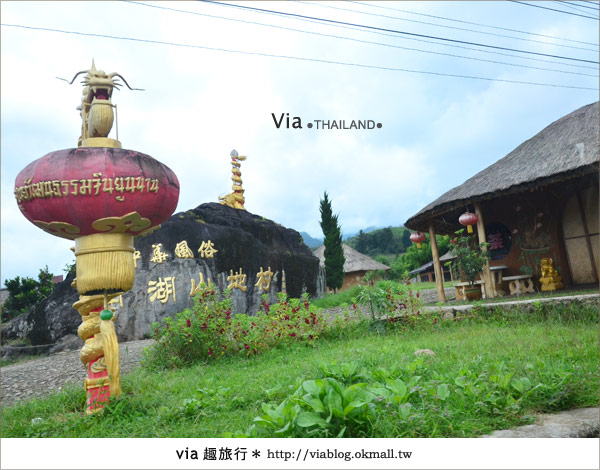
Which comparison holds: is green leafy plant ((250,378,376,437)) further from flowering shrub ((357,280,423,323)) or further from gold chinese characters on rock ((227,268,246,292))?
gold chinese characters on rock ((227,268,246,292))

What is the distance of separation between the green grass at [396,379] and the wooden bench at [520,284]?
12.1 feet

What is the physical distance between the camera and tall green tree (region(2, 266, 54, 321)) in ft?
37.3

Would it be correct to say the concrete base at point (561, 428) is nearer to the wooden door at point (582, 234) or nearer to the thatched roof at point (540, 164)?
the thatched roof at point (540, 164)

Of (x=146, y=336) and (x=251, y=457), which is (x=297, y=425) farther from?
(x=146, y=336)

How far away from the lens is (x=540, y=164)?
26.1ft

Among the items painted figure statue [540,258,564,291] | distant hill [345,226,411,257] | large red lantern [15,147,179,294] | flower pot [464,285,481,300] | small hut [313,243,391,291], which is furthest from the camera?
distant hill [345,226,411,257]

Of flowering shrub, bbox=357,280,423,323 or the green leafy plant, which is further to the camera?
flowering shrub, bbox=357,280,423,323

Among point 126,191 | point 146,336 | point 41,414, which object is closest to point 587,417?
point 126,191

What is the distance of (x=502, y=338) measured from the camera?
4.37 meters

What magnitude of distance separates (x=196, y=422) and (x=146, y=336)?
19.6 ft

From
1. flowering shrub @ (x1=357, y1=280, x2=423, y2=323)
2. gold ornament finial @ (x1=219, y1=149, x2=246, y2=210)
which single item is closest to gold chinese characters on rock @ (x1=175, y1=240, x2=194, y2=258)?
gold ornament finial @ (x1=219, y1=149, x2=246, y2=210)

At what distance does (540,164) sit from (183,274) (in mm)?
7335

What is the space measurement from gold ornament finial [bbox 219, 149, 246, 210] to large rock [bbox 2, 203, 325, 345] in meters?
0.47

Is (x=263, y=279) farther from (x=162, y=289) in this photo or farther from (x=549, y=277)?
(x=549, y=277)
